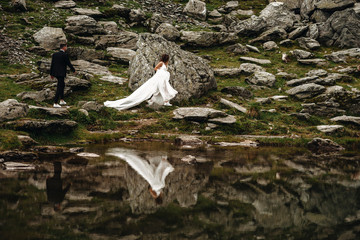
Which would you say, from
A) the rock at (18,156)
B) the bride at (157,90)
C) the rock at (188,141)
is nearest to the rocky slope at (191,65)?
the bride at (157,90)

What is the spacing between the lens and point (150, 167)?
8.58 metres

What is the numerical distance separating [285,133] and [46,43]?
70.3ft

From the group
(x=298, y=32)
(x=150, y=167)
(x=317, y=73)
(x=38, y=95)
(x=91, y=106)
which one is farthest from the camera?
(x=298, y=32)

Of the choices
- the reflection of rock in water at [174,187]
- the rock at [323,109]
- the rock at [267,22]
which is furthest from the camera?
the rock at [267,22]

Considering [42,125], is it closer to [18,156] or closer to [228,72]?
[18,156]

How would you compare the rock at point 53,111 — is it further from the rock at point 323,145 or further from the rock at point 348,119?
the rock at point 348,119

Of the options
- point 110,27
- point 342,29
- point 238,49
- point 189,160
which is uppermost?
point 342,29

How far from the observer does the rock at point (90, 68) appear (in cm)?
2366

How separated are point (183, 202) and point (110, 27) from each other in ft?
95.8

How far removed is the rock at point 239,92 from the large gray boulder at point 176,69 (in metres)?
0.96

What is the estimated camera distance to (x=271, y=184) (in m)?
7.42

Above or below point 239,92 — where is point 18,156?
below

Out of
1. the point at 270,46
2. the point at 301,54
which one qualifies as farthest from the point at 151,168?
the point at 270,46

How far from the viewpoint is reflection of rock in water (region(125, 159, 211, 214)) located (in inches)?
225
